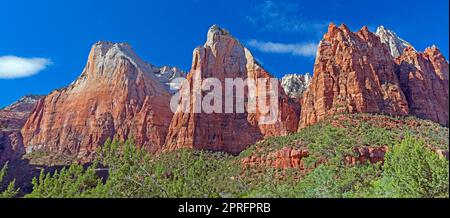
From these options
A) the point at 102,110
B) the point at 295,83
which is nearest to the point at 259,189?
the point at 102,110

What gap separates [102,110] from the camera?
99250mm

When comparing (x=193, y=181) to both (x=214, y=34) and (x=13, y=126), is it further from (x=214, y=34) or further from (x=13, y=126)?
(x=13, y=126)

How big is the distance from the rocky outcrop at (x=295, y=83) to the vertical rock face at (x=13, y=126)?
6808 centimetres

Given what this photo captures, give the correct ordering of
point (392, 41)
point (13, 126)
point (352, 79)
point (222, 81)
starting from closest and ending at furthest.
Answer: point (352, 79), point (222, 81), point (13, 126), point (392, 41)

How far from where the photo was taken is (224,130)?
87.2m

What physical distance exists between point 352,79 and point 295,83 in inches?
1900

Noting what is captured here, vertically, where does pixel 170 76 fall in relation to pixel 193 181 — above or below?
above

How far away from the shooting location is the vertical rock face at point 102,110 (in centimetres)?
9550

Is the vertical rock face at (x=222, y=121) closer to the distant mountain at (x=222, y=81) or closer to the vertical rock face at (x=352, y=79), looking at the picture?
the distant mountain at (x=222, y=81)

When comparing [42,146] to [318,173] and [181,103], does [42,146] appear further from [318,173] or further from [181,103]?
[318,173]

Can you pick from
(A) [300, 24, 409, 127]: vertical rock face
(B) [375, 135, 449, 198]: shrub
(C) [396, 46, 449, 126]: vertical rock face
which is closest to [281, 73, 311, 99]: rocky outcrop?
(C) [396, 46, 449, 126]: vertical rock face

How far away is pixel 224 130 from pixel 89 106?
115 feet

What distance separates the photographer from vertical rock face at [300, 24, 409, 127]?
213ft
